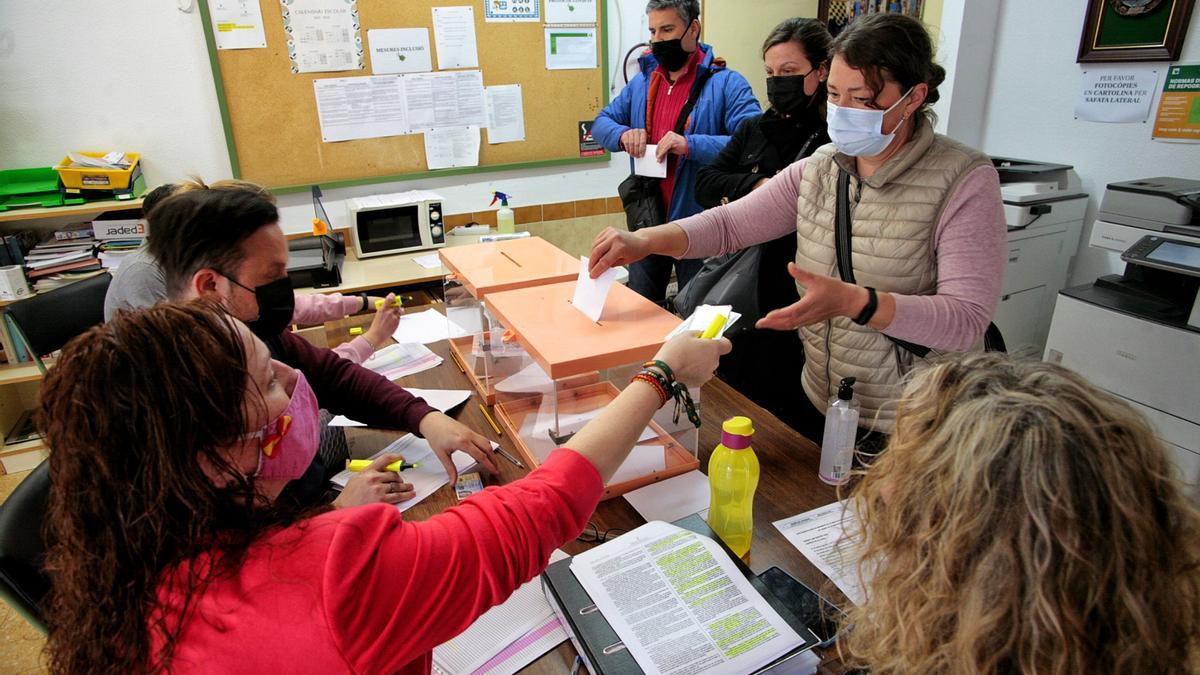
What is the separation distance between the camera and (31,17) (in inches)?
117

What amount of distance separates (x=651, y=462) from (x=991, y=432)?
839mm

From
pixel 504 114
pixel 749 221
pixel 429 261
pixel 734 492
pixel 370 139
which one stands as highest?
pixel 504 114

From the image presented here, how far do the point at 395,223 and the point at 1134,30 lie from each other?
3.57 m

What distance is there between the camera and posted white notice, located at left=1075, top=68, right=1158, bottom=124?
2.88 metres

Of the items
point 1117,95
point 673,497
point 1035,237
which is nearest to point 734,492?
point 673,497

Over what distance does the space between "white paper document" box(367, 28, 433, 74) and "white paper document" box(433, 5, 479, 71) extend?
66 millimetres

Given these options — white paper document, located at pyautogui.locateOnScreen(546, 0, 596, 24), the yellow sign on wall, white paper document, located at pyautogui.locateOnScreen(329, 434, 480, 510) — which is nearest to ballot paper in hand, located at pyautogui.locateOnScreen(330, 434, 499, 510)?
white paper document, located at pyautogui.locateOnScreen(329, 434, 480, 510)

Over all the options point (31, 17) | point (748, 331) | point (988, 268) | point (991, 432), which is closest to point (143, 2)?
point (31, 17)

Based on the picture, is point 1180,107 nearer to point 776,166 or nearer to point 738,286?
point 776,166

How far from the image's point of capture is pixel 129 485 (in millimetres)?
693

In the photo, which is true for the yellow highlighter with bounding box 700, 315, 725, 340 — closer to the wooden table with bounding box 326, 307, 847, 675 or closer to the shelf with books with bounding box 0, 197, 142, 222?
the wooden table with bounding box 326, 307, 847, 675

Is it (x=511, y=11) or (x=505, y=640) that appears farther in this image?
(x=511, y=11)

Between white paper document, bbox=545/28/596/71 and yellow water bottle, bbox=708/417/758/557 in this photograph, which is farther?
white paper document, bbox=545/28/596/71

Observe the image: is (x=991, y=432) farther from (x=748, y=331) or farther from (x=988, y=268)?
(x=748, y=331)
